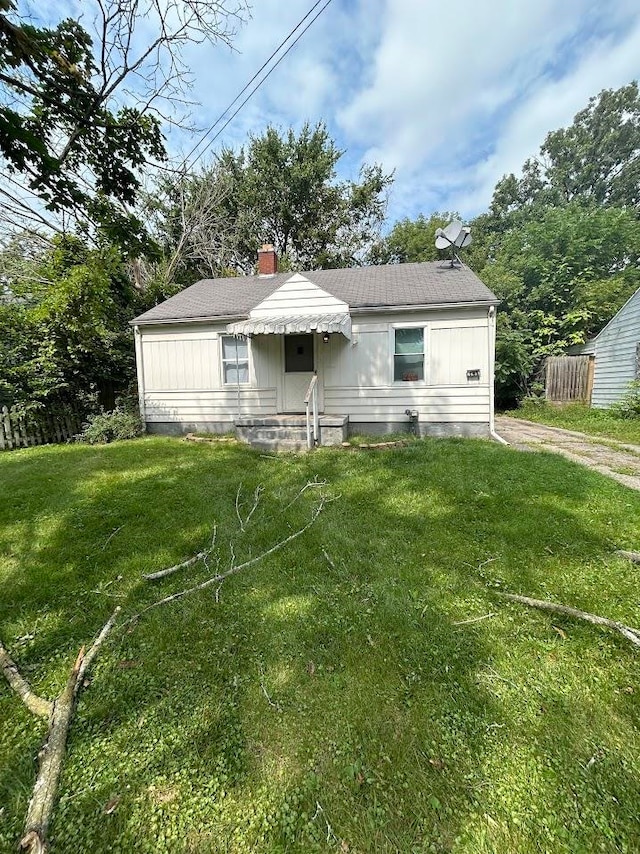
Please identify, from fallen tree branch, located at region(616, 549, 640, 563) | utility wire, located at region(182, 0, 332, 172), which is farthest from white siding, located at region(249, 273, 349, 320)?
fallen tree branch, located at region(616, 549, 640, 563)

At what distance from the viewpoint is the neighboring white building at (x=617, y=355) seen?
409 inches

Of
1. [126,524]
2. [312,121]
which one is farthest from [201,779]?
[312,121]

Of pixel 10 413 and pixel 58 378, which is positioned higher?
pixel 58 378

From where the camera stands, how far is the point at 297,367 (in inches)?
349

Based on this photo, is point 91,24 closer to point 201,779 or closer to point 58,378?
point 58,378

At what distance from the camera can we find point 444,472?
5379 mm

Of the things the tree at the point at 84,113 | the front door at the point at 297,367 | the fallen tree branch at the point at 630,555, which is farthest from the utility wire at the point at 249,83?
the fallen tree branch at the point at 630,555

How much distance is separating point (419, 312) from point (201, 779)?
318 inches

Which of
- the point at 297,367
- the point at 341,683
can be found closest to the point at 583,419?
the point at 297,367

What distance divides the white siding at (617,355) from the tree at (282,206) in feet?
45.1

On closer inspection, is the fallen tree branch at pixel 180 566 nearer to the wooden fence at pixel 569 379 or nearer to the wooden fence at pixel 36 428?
the wooden fence at pixel 36 428

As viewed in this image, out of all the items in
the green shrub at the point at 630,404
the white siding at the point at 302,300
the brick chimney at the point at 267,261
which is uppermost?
the brick chimney at the point at 267,261

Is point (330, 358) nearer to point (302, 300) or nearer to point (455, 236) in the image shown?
point (302, 300)

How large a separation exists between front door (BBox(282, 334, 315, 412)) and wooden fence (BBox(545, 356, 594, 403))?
938 centimetres
